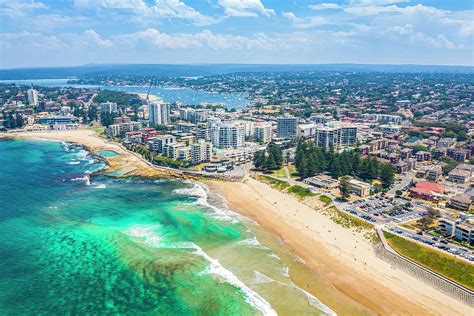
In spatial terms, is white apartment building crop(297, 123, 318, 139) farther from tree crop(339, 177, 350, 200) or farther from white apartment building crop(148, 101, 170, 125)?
tree crop(339, 177, 350, 200)

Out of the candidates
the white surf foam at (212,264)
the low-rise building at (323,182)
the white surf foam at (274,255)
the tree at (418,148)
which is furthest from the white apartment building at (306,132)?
the white surf foam at (274,255)

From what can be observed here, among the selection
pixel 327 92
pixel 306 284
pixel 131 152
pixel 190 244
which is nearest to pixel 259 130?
pixel 131 152

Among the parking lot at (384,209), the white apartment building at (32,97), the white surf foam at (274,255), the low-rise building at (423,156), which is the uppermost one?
the white apartment building at (32,97)

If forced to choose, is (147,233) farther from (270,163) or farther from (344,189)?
(270,163)

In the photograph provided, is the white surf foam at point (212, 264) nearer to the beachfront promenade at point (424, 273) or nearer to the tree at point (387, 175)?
the beachfront promenade at point (424, 273)

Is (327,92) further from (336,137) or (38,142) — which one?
(38,142)

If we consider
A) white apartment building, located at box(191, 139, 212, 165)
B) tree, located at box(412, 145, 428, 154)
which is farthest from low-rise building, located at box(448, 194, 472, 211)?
white apartment building, located at box(191, 139, 212, 165)
